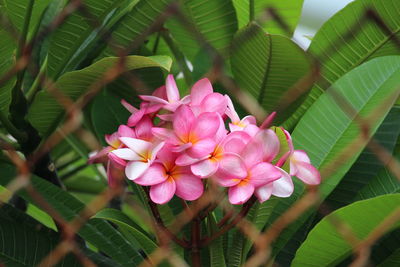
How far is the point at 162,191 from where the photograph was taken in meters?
0.74

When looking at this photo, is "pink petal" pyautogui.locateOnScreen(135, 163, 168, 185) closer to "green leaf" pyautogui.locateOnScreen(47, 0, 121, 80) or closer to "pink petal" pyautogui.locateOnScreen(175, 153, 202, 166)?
"pink petal" pyautogui.locateOnScreen(175, 153, 202, 166)

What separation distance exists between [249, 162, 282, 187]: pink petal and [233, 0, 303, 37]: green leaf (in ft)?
1.50

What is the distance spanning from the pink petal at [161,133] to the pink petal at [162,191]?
1.9 inches

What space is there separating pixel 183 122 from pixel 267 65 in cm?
26

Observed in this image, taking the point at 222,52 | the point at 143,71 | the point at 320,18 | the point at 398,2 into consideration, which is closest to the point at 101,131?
the point at 143,71

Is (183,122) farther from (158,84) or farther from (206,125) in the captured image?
(158,84)

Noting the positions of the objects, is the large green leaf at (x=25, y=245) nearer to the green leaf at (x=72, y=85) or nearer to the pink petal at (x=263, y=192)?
the green leaf at (x=72, y=85)

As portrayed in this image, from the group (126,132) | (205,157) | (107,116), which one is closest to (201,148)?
(205,157)

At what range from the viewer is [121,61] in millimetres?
824

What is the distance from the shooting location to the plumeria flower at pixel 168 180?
0.73m

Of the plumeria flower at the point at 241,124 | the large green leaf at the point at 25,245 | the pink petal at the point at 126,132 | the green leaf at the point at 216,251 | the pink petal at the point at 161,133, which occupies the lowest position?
the large green leaf at the point at 25,245

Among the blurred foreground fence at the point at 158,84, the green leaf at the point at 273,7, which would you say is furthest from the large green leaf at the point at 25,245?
the green leaf at the point at 273,7

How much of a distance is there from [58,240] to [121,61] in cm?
31

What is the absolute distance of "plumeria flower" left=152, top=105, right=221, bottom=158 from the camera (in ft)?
2.42
